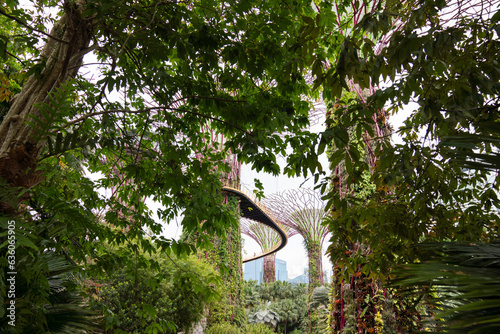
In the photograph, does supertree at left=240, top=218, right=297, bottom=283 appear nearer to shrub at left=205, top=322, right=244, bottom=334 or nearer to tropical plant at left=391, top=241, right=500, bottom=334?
shrub at left=205, top=322, right=244, bottom=334

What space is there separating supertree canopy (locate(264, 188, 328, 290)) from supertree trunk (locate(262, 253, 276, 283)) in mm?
7027

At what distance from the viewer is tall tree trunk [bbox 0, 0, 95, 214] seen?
173 centimetres

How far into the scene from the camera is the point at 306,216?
48.5ft

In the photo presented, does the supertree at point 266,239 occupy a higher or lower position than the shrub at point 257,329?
higher

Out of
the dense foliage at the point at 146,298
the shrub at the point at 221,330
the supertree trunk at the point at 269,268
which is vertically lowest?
the shrub at the point at 221,330

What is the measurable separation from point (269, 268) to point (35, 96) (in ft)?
69.1

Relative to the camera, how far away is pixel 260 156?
7.98 feet

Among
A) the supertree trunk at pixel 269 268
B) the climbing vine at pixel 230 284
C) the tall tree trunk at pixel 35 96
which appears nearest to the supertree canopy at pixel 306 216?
the climbing vine at pixel 230 284

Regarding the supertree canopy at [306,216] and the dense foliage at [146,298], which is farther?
the supertree canopy at [306,216]

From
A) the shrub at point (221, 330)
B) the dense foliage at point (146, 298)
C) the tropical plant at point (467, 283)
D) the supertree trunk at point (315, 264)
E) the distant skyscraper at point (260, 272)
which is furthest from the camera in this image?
the distant skyscraper at point (260, 272)

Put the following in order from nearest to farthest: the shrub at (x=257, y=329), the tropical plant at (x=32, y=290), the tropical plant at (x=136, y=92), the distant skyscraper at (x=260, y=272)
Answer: the tropical plant at (x=32, y=290) → the tropical plant at (x=136, y=92) → the shrub at (x=257, y=329) → the distant skyscraper at (x=260, y=272)

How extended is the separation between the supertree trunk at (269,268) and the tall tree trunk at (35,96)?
20.5 meters

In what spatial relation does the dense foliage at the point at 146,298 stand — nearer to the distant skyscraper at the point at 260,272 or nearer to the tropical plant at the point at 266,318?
the tropical plant at the point at 266,318

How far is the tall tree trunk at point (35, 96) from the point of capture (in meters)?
1.73
